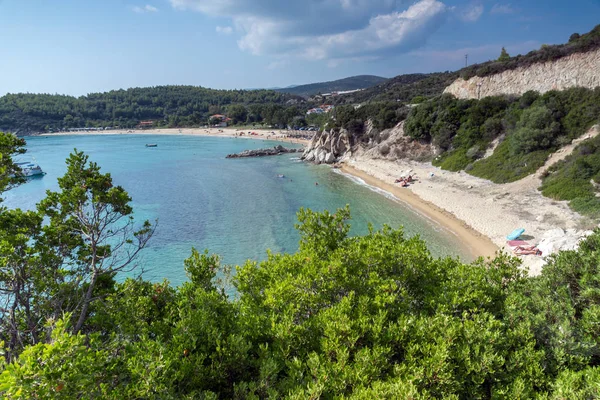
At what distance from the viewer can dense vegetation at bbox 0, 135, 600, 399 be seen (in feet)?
17.4

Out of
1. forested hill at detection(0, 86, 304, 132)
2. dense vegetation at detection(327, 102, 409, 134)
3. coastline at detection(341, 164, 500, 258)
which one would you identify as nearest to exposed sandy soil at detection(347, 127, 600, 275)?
coastline at detection(341, 164, 500, 258)

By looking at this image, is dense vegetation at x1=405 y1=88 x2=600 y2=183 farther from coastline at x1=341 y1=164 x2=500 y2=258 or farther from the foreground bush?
the foreground bush

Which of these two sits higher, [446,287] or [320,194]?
[446,287]

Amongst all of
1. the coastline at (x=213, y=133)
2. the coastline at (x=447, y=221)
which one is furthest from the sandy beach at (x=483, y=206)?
the coastline at (x=213, y=133)

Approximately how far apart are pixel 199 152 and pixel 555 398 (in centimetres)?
8227

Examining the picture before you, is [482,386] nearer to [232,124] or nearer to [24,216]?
[24,216]

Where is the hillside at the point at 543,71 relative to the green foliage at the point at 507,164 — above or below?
above

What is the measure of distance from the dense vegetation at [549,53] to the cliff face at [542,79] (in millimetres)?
527

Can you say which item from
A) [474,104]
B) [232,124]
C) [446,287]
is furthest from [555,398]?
[232,124]

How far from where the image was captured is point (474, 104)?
45.5 meters

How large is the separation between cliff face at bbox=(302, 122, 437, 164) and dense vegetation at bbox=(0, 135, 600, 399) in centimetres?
4117

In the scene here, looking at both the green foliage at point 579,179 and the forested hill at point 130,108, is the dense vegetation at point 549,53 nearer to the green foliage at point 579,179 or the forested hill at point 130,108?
the green foliage at point 579,179

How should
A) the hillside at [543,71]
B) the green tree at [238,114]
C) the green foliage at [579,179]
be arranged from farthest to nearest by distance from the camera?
the green tree at [238,114] → the hillside at [543,71] → the green foliage at [579,179]

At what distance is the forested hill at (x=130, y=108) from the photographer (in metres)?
132
